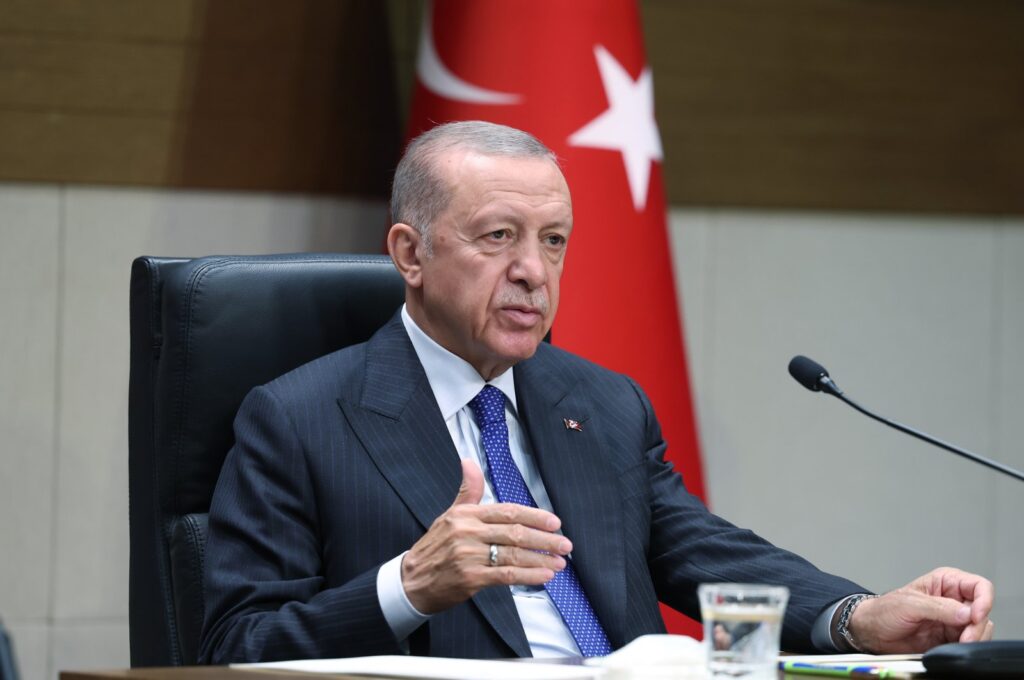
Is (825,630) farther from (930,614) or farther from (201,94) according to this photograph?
(201,94)

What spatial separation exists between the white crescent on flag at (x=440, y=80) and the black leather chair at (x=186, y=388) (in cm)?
100

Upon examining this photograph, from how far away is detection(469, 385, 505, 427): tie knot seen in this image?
2115 mm

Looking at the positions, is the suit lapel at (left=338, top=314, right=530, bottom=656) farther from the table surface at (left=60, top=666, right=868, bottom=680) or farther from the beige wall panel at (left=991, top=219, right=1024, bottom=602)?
the beige wall panel at (left=991, top=219, right=1024, bottom=602)

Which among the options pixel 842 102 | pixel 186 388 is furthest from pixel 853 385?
pixel 186 388

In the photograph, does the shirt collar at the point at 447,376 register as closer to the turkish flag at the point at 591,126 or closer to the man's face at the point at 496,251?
the man's face at the point at 496,251

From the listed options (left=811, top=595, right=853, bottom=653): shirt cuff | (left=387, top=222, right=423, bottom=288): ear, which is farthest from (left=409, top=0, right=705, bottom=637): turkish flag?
(left=811, top=595, right=853, bottom=653): shirt cuff

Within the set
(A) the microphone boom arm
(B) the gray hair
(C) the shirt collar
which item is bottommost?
(A) the microphone boom arm

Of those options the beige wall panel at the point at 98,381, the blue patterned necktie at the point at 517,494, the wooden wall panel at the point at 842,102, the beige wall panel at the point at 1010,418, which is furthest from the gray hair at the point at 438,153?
the beige wall panel at the point at 1010,418

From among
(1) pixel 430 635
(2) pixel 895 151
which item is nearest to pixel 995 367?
(2) pixel 895 151

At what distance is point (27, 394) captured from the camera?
10.6 ft

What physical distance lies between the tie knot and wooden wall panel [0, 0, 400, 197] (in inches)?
57.0

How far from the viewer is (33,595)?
324 cm

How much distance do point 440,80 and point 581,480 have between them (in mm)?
1270

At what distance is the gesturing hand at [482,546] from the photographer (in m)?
1.59
